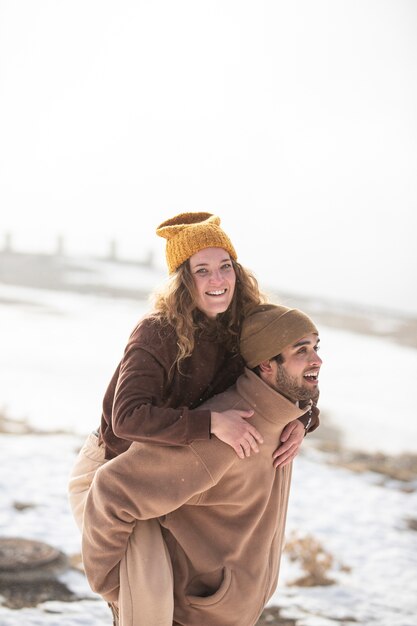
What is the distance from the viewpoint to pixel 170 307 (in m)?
2.94

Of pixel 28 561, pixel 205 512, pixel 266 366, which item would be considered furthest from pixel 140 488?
pixel 28 561

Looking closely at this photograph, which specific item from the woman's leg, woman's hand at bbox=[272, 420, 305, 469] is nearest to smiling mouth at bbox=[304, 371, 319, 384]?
woman's hand at bbox=[272, 420, 305, 469]

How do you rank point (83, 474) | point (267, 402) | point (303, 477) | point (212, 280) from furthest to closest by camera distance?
point (303, 477) → point (83, 474) → point (212, 280) → point (267, 402)

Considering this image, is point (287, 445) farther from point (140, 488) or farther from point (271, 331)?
point (140, 488)

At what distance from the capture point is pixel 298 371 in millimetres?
2852

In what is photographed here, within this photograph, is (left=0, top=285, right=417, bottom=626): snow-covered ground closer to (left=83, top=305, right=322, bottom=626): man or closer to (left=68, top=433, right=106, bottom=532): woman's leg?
(left=68, top=433, right=106, bottom=532): woman's leg

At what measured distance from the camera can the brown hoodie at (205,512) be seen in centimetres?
271

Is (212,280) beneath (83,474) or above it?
above

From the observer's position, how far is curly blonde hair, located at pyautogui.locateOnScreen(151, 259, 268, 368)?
288 centimetres

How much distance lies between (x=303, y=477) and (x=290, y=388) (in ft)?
17.9

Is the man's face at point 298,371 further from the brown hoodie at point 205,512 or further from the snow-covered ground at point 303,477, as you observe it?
the snow-covered ground at point 303,477

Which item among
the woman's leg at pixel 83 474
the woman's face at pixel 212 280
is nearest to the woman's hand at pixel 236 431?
the woman's face at pixel 212 280

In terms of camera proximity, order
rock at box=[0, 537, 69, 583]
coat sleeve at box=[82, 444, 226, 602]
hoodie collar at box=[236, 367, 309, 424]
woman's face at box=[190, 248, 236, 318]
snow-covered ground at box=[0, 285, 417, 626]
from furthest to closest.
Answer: snow-covered ground at box=[0, 285, 417, 626], rock at box=[0, 537, 69, 583], woman's face at box=[190, 248, 236, 318], hoodie collar at box=[236, 367, 309, 424], coat sleeve at box=[82, 444, 226, 602]

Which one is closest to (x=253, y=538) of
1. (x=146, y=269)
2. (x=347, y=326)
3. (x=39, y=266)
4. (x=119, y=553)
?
(x=119, y=553)
